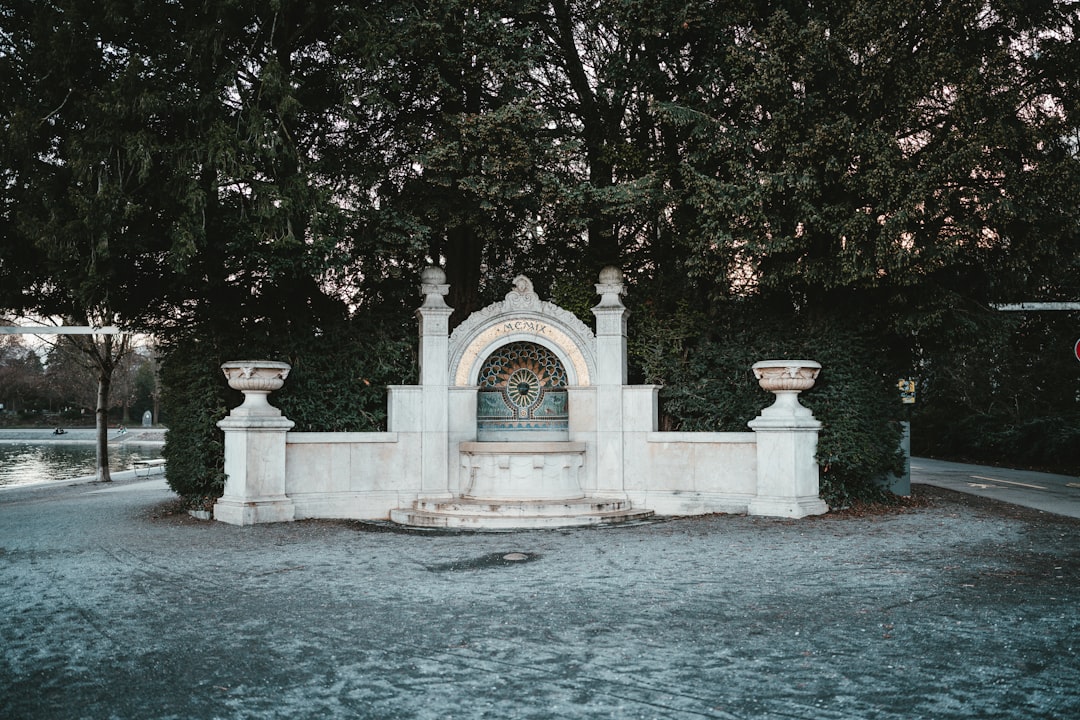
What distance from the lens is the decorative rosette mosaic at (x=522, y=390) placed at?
14773 mm

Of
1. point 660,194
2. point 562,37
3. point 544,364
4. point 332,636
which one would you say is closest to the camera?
point 332,636

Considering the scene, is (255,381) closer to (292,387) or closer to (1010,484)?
(292,387)

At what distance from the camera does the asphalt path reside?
15.0m

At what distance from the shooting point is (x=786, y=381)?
41.8 feet

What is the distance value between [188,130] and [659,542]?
9.03 m

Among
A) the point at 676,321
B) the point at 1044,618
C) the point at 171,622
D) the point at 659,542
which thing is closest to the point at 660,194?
the point at 676,321

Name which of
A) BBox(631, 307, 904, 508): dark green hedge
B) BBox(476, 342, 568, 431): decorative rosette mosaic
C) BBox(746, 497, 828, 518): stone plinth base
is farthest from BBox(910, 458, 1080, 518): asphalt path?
BBox(476, 342, 568, 431): decorative rosette mosaic

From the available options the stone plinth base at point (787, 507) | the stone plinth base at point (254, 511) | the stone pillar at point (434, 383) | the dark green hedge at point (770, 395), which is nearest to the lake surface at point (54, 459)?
the stone plinth base at point (254, 511)

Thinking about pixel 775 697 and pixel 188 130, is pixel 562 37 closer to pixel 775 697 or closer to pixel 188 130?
pixel 188 130

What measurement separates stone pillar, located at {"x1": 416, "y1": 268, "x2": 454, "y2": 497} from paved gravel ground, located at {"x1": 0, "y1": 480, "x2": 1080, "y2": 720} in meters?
2.91

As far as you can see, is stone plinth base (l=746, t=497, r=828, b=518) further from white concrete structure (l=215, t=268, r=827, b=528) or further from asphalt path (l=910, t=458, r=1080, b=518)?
asphalt path (l=910, t=458, r=1080, b=518)

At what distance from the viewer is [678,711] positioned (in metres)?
4.60

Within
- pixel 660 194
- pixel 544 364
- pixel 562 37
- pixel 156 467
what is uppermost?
pixel 562 37

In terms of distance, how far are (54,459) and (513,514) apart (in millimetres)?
28592
